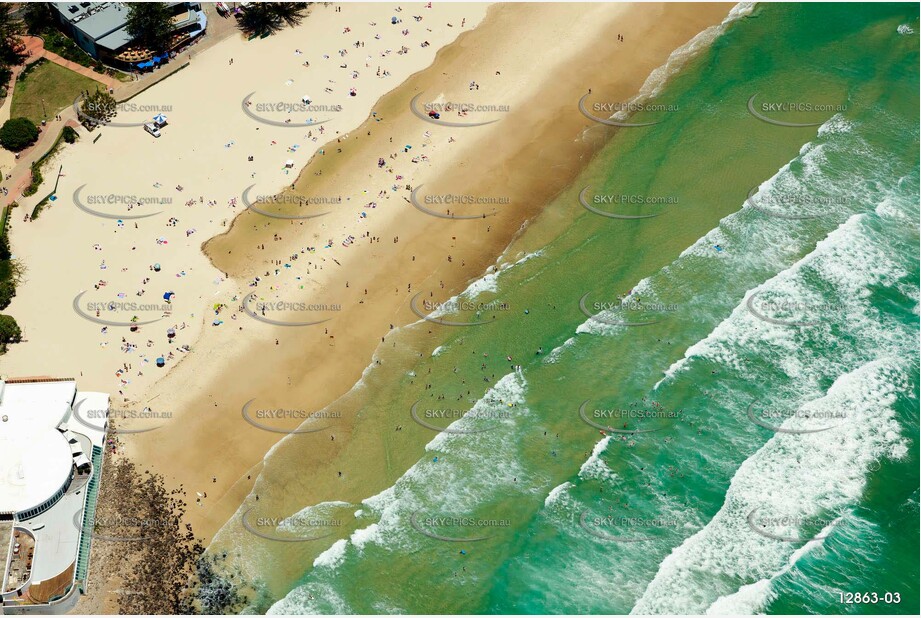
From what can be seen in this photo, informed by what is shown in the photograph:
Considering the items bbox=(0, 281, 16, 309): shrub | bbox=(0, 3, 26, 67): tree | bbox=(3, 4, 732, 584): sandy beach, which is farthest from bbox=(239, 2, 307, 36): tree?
bbox=(0, 281, 16, 309): shrub

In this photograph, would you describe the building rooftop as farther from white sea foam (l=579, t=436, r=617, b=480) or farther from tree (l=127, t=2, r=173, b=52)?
white sea foam (l=579, t=436, r=617, b=480)

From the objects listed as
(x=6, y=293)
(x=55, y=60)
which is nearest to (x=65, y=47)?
(x=55, y=60)

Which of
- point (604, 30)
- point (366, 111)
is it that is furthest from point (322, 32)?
point (604, 30)

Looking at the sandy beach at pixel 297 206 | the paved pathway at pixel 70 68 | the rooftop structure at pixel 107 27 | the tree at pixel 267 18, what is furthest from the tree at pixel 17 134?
the tree at pixel 267 18

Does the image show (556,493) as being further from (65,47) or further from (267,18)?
(65,47)

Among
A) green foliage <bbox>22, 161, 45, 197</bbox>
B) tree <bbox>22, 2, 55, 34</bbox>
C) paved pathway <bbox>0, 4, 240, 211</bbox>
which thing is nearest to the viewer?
green foliage <bbox>22, 161, 45, 197</bbox>

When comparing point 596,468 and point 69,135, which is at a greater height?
point 69,135
